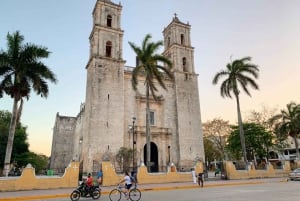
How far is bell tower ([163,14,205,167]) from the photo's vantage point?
97.5ft

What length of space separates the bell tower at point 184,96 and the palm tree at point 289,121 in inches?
403

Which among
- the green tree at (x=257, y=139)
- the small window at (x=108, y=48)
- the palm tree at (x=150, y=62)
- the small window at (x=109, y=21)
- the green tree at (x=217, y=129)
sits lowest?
the green tree at (x=257, y=139)

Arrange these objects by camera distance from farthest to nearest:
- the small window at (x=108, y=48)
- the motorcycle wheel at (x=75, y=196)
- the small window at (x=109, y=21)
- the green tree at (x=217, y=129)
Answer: the green tree at (x=217, y=129) < the small window at (x=109, y=21) < the small window at (x=108, y=48) < the motorcycle wheel at (x=75, y=196)

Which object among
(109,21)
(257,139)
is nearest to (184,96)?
(257,139)

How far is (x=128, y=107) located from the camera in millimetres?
28453

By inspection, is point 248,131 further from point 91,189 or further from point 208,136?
point 91,189

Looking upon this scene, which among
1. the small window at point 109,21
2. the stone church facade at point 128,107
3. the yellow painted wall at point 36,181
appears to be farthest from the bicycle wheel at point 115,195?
the small window at point 109,21

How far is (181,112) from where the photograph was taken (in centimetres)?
3097

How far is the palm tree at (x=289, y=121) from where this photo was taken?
3116cm

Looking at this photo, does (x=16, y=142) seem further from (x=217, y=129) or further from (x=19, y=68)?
(x=217, y=129)

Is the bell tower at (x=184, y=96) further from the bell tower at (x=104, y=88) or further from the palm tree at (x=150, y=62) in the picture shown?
the palm tree at (x=150, y=62)

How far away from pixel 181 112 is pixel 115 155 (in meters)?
10.3

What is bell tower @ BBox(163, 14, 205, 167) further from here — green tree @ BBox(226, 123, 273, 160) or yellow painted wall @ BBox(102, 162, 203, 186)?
yellow painted wall @ BBox(102, 162, 203, 186)

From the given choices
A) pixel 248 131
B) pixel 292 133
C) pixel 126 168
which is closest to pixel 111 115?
pixel 126 168
